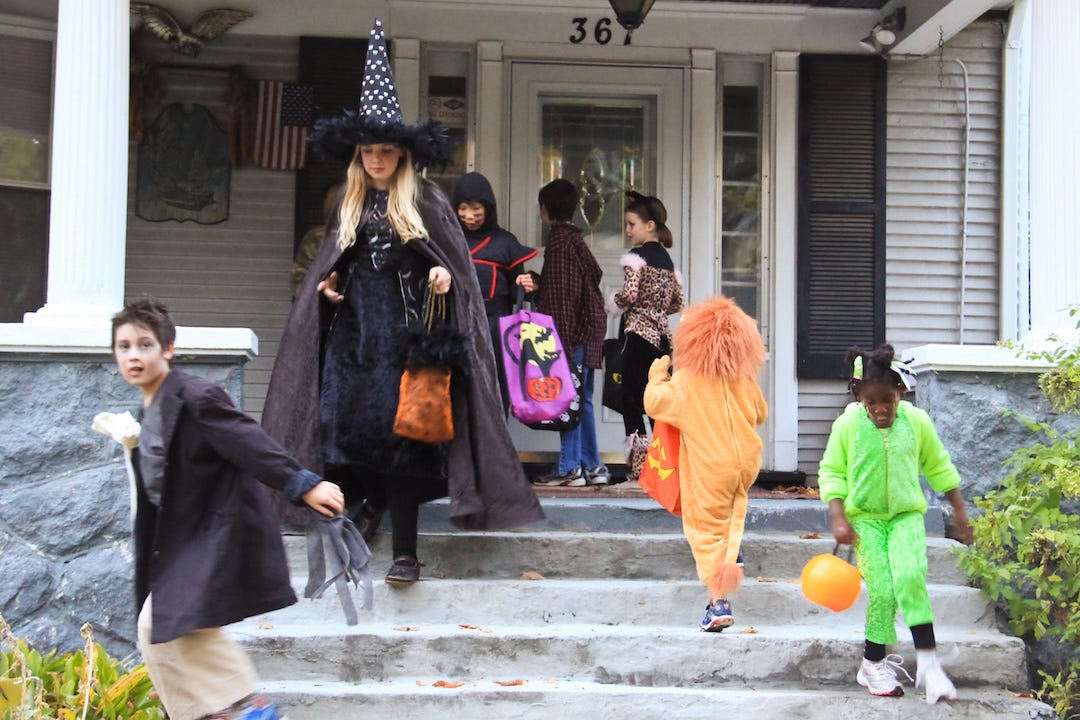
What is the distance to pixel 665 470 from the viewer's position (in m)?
5.32

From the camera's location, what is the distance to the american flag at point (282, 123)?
7.76 meters

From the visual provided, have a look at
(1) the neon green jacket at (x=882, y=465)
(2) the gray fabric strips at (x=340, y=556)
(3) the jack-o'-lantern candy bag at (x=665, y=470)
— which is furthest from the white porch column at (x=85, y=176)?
(1) the neon green jacket at (x=882, y=465)

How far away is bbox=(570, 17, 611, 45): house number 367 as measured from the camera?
783cm

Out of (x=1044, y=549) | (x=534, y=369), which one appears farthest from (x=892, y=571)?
(x=534, y=369)

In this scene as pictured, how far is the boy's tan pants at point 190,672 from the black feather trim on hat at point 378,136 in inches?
87.9

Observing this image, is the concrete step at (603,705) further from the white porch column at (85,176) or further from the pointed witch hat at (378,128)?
the pointed witch hat at (378,128)

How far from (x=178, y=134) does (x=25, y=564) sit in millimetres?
3277

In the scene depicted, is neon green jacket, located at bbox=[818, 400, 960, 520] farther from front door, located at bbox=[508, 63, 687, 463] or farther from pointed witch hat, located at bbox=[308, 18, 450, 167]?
front door, located at bbox=[508, 63, 687, 463]

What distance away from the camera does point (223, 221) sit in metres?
7.84

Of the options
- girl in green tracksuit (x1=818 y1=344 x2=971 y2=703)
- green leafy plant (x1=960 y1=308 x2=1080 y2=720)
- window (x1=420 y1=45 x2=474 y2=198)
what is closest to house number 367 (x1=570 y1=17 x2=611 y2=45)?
window (x1=420 y1=45 x2=474 y2=198)

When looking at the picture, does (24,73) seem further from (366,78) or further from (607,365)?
(607,365)

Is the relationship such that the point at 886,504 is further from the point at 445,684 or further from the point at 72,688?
the point at 72,688

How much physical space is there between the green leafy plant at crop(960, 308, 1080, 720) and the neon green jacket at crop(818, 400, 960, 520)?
52 cm

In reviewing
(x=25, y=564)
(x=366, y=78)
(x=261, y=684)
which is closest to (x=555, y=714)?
(x=261, y=684)
